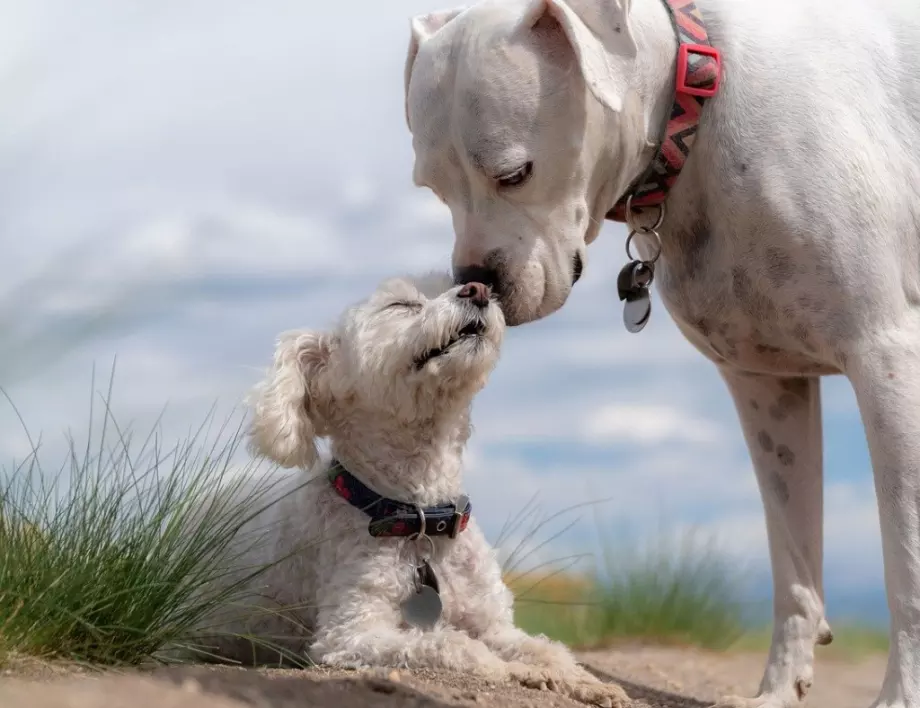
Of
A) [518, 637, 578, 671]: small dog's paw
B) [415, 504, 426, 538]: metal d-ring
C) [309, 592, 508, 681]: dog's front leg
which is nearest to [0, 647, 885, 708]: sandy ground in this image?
[309, 592, 508, 681]: dog's front leg

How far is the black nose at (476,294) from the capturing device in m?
4.39

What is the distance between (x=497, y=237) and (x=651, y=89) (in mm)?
800

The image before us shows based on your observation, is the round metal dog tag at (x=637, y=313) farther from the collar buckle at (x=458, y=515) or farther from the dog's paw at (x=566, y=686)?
the dog's paw at (x=566, y=686)

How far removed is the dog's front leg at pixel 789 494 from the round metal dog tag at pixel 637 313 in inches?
27.5

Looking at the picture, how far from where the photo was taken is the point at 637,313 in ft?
15.9

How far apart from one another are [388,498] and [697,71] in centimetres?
→ 187

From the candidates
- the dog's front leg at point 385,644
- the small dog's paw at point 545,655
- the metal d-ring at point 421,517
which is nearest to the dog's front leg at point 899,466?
the small dog's paw at point 545,655

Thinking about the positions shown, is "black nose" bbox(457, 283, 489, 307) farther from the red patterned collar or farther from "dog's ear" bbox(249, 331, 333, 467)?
the red patterned collar

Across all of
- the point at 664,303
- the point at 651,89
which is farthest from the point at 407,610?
the point at 651,89

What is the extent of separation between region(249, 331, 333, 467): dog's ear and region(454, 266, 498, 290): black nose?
2.05 ft

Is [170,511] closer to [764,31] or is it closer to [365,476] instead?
[365,476]

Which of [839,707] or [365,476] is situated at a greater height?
[365,476]

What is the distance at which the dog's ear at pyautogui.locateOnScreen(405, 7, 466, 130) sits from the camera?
4918 millimetres

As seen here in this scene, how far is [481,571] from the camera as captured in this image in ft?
15.8
